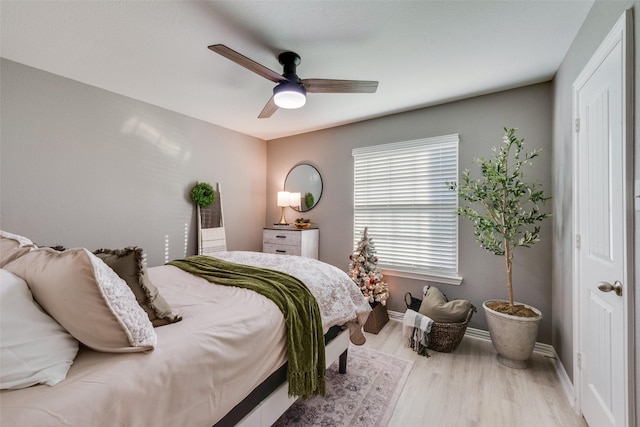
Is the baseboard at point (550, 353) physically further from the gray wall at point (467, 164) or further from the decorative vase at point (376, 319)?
the decorative vase at point (376, 319)

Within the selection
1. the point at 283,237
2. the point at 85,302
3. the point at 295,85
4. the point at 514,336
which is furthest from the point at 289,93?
the point at 514,336

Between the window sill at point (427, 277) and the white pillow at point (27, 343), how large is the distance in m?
3.01

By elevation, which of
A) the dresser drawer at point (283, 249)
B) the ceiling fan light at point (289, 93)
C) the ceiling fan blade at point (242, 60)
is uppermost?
the ceiling fan blade at point (242, 60)

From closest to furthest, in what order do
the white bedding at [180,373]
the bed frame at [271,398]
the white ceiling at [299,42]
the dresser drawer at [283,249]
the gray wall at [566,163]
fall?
1. the white bedding at [180,373]
2. the bed frame at [271,398]
3. the gray wall at [566,163]
4. the white ceiling at [299,42]
5. the dresser drawer at [283,249]

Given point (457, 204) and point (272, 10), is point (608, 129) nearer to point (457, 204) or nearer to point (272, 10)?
point (457, 204)

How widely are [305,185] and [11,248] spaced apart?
3.19 meters

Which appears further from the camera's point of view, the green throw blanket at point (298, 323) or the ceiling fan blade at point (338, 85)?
the ceiling fan blade at point (338, 85)

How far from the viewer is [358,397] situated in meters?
1.92

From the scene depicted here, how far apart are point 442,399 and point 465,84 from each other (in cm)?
274

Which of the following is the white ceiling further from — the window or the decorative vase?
the decorative vase

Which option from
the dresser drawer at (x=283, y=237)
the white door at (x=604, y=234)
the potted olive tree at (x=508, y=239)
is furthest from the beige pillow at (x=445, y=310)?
the dresser drawer at (x=283, y=237)

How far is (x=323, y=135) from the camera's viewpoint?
13.0ft

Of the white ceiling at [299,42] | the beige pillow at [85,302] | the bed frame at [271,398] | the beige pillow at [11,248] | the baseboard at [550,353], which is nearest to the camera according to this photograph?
the beige pillow at [85,302]

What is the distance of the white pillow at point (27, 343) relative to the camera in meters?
0.73
